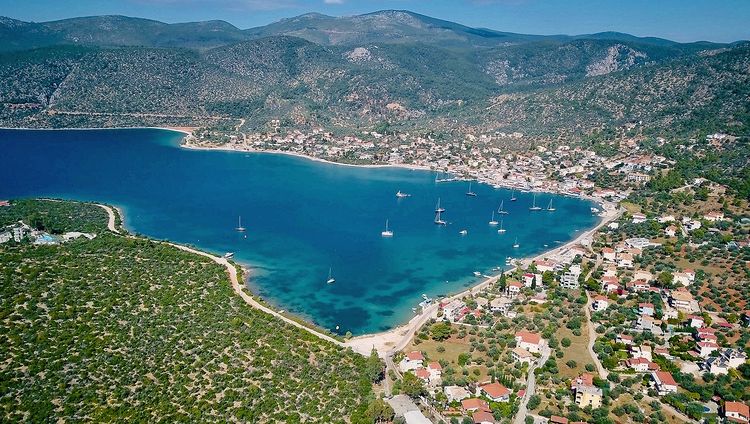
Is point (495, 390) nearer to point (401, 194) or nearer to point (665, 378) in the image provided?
point (665, 378)

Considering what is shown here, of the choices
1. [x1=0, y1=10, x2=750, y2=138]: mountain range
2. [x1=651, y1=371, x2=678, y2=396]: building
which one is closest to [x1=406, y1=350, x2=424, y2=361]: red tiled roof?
[x1=651, y1=371, x2=678, y2=396]: building

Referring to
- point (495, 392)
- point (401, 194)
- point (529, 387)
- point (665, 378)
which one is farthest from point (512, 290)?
point (401, 194)

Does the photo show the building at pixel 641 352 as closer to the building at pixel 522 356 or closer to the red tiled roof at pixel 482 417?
the building at pixel 522 356

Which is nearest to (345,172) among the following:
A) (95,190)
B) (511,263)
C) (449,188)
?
(449,188)

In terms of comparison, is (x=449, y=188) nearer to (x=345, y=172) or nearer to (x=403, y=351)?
(x=345, y=172)

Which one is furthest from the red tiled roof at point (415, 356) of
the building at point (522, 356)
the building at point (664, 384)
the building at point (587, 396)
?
the building at point (664, 384)
